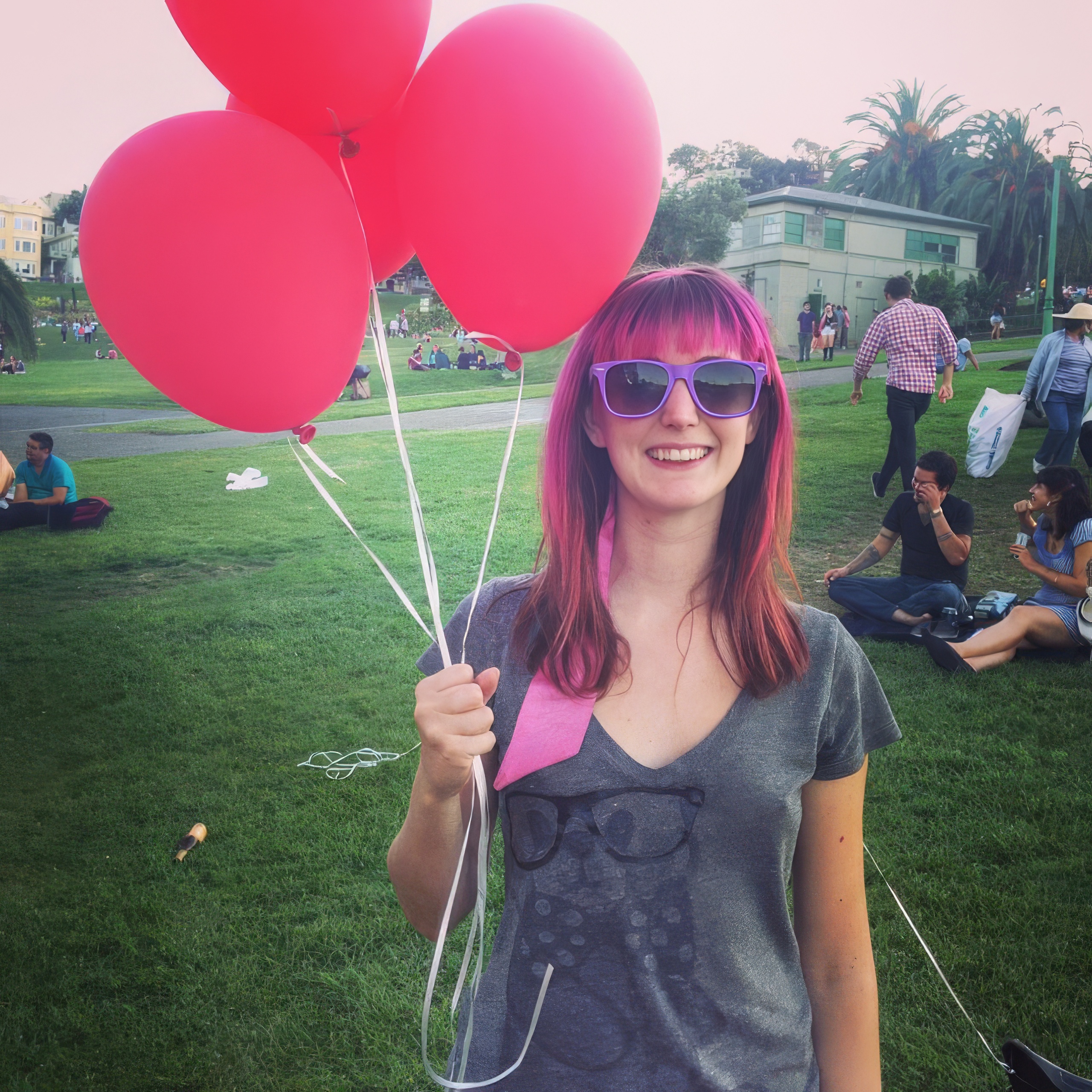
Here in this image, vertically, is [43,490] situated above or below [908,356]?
below

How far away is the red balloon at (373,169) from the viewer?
1215mm

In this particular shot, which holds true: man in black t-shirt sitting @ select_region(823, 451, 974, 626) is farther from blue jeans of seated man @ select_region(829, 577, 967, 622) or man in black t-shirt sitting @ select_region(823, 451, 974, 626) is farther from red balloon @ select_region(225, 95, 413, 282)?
red balloon @ select_region(225, 95, 413, 282)

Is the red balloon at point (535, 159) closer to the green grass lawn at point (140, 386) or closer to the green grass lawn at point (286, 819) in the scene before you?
the green grass lawn at point (286, 819)

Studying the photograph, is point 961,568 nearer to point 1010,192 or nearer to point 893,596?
point 893,596

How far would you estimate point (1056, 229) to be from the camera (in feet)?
27.6

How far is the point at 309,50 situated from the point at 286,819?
9.58 feet

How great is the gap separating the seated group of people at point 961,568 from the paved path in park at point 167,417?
1.06 m

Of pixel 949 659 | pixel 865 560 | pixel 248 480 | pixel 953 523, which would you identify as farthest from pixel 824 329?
pixel 248 480

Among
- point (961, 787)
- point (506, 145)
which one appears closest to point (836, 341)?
point (961, 787)

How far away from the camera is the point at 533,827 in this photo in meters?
0.97

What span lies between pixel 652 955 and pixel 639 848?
111 mm

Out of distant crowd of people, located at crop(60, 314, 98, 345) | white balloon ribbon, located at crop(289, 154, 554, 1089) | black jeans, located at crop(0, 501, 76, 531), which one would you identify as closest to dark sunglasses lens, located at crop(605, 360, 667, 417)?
white balloon ribbon, located at crop(289, 154, 554, 1089)

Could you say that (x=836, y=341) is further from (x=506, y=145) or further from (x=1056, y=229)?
(x=506, y=145)

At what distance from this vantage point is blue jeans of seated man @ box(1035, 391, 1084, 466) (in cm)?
657
